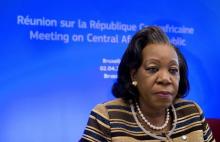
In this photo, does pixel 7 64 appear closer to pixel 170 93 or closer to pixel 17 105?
pixel 17 105

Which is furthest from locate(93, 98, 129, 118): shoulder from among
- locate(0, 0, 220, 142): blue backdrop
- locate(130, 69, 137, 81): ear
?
locate(0, 0, 220, 142): blue backdrop

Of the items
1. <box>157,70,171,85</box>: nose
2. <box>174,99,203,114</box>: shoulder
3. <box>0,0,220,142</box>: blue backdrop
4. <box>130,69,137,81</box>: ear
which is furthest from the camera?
<box>0,0,220,142</box>: blue backdrop

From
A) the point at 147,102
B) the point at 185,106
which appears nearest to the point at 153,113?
the point at 147,102

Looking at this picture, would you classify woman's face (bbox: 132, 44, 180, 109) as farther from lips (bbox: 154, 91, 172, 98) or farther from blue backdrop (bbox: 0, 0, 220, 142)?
blue backdrop (bbox: 0, 0, 220, 142)

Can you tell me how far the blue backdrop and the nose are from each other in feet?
3.69

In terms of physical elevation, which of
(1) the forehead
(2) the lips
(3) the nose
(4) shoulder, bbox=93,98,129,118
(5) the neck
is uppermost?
(1) the forehead

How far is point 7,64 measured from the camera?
2262 millimetres

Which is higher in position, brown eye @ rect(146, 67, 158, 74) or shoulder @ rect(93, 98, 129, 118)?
brown eye @ rect(146, 67, 158, 74)

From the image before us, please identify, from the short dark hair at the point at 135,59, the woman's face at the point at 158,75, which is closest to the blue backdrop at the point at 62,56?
the short dark hair at the point at 135,59

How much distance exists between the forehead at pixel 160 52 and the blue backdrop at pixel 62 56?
1052mm

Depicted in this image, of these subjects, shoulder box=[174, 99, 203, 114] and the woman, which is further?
shoulder box=[174, 99, 203, 114]

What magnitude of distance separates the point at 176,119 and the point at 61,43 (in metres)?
1.09

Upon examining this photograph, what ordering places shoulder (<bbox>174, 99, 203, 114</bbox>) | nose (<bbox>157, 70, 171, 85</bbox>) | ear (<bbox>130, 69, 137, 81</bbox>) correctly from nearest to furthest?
nose (<bbox>157, 70, 171, 85</bbox>), ear (<bbox>130, 69, 137, 81</bbox>), shoulder (<bbox>174, 99, 203, 114</bbox>)

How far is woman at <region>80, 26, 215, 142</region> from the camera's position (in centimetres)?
137
